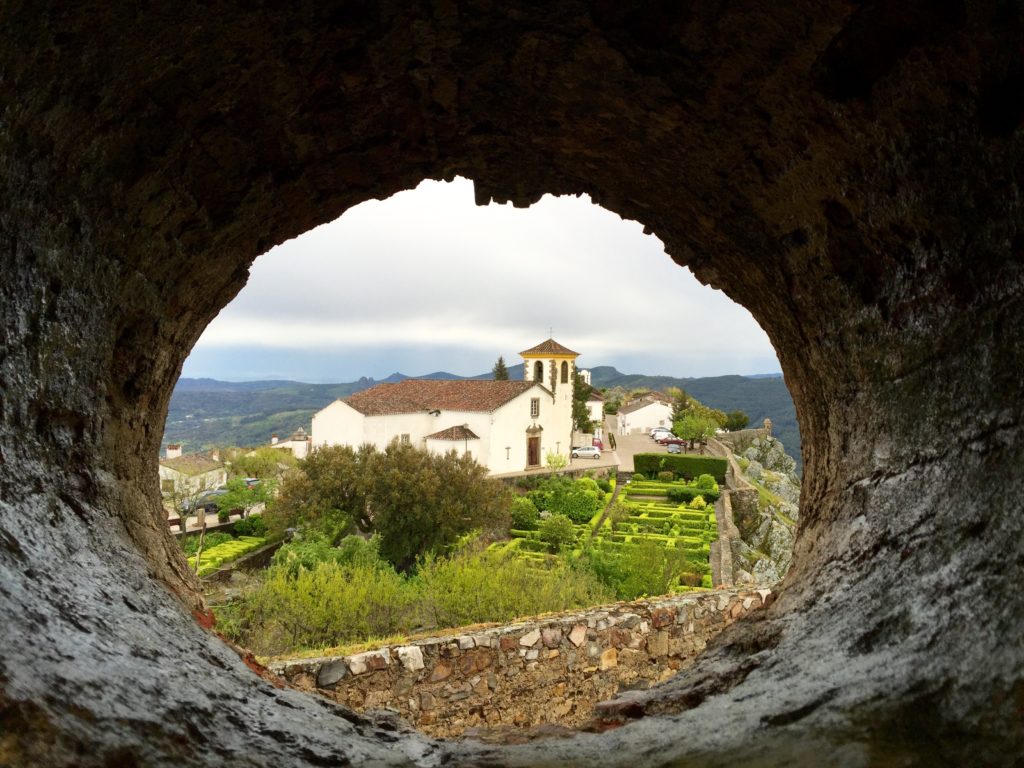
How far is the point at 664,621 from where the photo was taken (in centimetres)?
711

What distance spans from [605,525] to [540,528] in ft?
8.93

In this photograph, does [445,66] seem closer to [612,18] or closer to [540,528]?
[612,18]

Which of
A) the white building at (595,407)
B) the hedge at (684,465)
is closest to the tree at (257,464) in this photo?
the hedge at (684,465)

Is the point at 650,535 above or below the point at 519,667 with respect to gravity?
below

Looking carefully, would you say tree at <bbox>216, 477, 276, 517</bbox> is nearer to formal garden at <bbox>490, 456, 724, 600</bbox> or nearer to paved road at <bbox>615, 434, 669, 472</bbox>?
formal garden at <bbox>490, 456, 724, 600</bbox>

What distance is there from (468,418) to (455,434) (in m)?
1.42

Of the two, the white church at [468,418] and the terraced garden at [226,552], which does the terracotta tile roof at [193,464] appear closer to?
the white church at [468,418]

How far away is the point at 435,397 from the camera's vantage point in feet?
130

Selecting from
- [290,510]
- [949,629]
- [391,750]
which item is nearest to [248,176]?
[391,750]

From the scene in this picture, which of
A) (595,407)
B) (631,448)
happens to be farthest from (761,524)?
(595,407)

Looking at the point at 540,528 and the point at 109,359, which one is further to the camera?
the point at 540,528

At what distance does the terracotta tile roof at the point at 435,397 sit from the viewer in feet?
123

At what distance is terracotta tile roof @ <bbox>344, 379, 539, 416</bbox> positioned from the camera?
3759 centimetres

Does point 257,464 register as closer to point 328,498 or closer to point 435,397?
point 435,397
